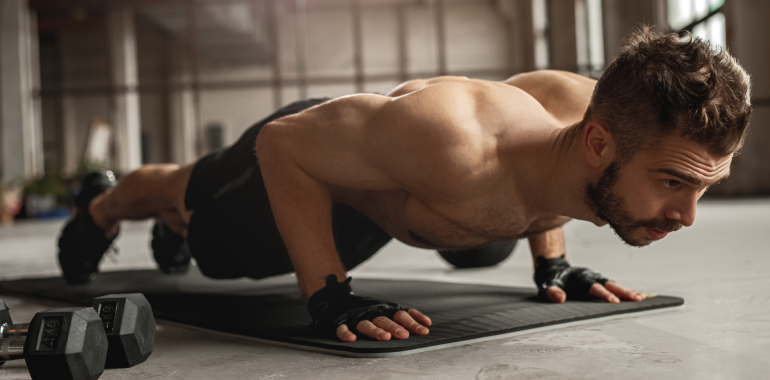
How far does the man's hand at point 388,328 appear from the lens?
1682 mm

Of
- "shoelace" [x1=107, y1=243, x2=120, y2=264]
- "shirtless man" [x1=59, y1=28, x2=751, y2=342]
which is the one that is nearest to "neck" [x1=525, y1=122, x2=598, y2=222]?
"shirtless man" [x1=59, y1=28, x2=751, y2=342]

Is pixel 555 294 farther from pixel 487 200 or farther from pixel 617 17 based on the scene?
pixel 617 17

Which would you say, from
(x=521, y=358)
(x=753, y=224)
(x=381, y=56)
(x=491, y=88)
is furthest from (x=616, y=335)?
(x=381, y=56)

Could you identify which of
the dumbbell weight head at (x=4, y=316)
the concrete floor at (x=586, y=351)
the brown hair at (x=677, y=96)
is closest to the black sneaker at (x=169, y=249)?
the concrete floor at (x=586, y=351)

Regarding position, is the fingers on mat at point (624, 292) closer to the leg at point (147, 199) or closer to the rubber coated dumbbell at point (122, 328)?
the rubber coated dumbbell at point (122, 328)

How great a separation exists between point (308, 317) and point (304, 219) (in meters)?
0.34

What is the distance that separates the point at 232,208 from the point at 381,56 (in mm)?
11347

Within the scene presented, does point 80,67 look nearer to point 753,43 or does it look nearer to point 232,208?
point 753,43

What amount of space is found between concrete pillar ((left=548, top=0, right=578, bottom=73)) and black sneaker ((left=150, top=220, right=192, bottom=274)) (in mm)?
10892

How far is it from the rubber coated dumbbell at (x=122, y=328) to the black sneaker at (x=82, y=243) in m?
1.31

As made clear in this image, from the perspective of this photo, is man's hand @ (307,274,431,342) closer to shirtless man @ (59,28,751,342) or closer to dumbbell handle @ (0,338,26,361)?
shirtless man @ (59,28,751,342)

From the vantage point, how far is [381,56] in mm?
13414

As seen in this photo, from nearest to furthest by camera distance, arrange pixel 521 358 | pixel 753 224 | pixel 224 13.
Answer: pixel 521 358
pixel 753 224
pixel 224 13

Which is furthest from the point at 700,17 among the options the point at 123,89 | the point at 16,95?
the point at 16,95
